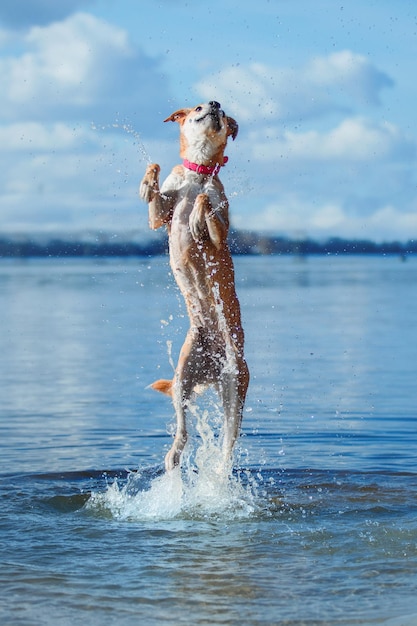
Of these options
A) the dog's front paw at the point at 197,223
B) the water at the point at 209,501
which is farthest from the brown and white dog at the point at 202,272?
the water at the point at 209,501

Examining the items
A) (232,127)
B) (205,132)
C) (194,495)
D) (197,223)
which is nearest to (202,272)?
(197,223)

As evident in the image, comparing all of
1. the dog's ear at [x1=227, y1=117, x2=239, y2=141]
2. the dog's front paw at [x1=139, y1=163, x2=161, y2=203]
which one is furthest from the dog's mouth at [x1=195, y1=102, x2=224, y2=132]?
the dog's front paw at [x1=139, y1=163, x2=161, y2=203]

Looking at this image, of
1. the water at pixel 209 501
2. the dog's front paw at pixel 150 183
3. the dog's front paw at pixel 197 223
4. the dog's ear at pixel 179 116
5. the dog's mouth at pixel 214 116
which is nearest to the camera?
the water at pixel 209 501

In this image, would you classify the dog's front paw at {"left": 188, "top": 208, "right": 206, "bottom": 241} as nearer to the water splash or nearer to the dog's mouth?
the dog's mouth

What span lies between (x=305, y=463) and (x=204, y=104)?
3.16 m

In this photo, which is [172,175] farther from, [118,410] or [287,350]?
[287,350]

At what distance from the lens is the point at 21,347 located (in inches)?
746

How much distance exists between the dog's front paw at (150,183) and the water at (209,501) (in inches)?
30.0

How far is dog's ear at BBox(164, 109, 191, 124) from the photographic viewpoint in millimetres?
7516

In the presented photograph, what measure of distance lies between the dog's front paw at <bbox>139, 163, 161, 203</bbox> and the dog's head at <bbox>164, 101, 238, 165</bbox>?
0.32m

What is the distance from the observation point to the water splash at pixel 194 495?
739 cm

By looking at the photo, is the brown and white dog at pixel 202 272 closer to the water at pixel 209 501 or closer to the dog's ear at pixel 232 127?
the dog's ear at pixel 232 127

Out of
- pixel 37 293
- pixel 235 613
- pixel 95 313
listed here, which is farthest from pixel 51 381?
pixel 37 293

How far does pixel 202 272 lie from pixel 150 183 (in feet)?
2.13
